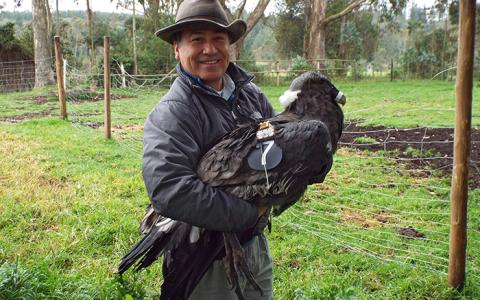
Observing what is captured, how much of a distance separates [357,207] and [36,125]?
8.62m

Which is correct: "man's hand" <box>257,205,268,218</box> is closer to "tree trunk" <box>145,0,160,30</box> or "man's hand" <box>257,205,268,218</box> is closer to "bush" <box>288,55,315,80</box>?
"bush" <box>288,55,315,80</box>

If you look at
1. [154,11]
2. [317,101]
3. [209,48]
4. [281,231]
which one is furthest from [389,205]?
[154,11]

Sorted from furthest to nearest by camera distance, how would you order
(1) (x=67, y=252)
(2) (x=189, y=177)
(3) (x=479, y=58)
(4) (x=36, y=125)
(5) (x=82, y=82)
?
(3) (x=479, y=58), (5) (x=82, y=82), (4) (x=36, y=125), (1) (x=67, y=252), (2) (x=189, y=177)

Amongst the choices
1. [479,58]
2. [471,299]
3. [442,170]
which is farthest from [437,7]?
[471,299]

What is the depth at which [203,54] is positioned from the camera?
2.28m

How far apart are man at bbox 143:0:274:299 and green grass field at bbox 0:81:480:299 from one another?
2.97ft

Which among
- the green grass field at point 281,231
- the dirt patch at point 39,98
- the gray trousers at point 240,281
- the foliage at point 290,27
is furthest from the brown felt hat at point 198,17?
the foliage at point 290,27

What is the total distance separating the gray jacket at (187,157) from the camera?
6.33 ft

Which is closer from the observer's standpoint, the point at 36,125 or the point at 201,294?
the point at 201,294

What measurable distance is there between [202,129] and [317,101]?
0.70 meters

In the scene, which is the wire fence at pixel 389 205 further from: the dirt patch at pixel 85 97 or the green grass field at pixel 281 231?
the dirt patch at pixel 85 97

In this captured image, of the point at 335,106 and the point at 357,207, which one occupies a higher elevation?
the point at 335,106

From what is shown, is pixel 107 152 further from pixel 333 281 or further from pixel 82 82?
pixel 82 82

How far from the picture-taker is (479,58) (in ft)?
87.3
